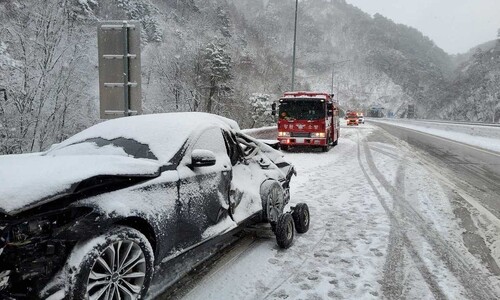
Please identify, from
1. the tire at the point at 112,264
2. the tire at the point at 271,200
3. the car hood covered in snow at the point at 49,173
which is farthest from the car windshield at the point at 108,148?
the tire at the point at 271,200

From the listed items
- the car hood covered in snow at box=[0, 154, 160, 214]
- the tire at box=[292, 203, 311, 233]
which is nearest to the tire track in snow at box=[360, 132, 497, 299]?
the tire at box=[292, 203, 311, 233]

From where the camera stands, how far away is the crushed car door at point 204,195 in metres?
3.81

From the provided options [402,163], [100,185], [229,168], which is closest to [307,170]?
[402,163]

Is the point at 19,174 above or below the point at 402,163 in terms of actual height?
above

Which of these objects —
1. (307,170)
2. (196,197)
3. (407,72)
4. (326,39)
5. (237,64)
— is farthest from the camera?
(326,39)

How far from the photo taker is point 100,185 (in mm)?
3068

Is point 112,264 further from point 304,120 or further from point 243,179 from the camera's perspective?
point 304,120

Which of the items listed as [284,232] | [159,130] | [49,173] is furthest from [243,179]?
[49,173]

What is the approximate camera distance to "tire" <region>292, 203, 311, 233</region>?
5.74m

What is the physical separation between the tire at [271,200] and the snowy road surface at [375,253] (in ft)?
1.16

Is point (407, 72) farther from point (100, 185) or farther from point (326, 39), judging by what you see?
point (100, 185)

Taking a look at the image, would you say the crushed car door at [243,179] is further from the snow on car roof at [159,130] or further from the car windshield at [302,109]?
the car windshield at [302,109]

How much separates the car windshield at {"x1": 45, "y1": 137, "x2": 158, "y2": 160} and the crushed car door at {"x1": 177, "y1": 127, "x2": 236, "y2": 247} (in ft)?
1.40

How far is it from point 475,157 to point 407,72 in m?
117
